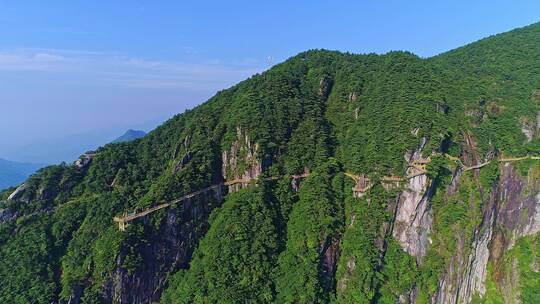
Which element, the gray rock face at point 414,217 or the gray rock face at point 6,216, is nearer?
the gray rock face at point 414,217

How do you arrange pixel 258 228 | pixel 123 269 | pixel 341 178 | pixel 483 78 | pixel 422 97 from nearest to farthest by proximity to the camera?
pixel 123 269 → pixel 258 228 → pixel 341 178 → pixel 422 97 → pixel 483 78

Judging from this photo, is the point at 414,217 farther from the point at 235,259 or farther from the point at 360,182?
the point at 235,259

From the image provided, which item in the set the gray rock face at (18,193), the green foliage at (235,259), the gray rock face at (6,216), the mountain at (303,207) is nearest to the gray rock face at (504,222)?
the mountain at (303,207)

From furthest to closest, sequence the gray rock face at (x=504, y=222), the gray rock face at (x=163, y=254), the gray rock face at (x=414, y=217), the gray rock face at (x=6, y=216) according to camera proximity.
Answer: the gray rock face at (x=504, y=222) < the gray rock face at (x=6, y=216) < the gray rock face at (x=414, y=217) < the gray rock face at (x=163, y=254)

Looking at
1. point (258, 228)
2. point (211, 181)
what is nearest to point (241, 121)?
point (211, 181)

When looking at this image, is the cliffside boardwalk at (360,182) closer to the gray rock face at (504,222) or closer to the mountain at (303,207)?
the mountain at (303,207)

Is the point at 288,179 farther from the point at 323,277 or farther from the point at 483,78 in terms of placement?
the point at 483,78

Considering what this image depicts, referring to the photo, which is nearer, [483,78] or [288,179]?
[288,179]

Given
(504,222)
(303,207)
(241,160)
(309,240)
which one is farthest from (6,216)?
(504,222)

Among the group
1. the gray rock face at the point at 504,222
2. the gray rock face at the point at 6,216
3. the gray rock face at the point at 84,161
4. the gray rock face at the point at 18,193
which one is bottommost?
the gray rock face at the point at 504,222
